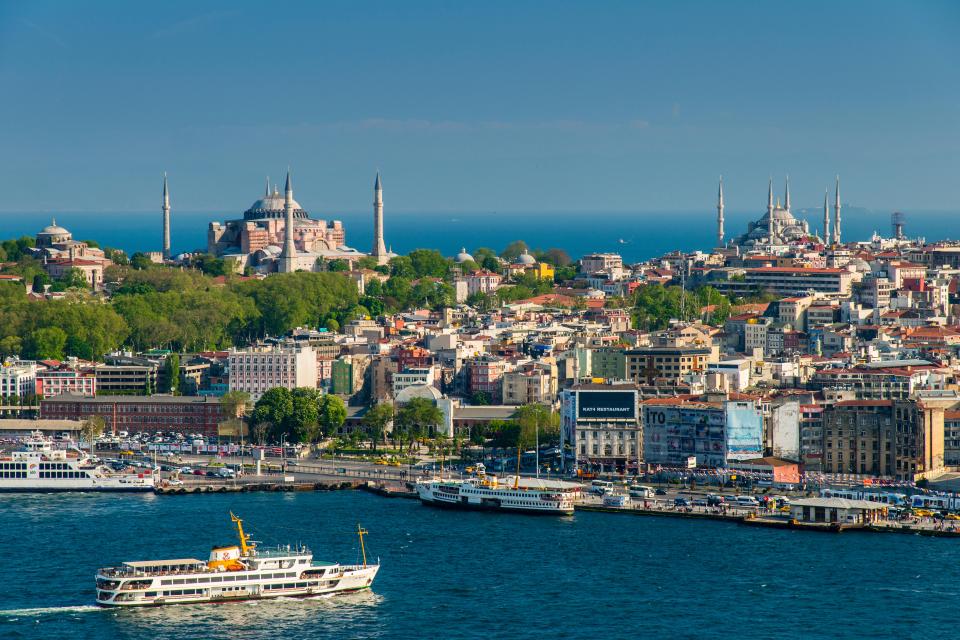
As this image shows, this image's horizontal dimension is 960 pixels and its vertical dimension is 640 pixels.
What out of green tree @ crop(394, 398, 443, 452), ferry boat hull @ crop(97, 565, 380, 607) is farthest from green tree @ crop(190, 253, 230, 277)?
ferry boat hull @ crop(97, 565, 380, 607)

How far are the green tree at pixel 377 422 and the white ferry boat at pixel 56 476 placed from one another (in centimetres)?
478

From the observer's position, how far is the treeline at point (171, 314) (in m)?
45.4

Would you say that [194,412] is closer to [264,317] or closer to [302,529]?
[302,529]

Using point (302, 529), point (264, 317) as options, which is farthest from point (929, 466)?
point (264, 317)

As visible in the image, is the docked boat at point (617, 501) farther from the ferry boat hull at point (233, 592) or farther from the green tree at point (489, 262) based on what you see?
the green tree at point (489, 262)

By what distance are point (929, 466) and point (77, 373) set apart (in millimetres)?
16823

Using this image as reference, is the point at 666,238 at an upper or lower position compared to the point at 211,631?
upper

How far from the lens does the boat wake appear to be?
21.8 m

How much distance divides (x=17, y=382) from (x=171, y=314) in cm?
931

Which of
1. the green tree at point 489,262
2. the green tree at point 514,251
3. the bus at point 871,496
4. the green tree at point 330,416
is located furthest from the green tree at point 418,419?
the green tree at point 514,251

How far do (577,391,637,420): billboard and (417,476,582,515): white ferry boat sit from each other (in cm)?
229

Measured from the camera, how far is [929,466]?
30422 millimetres

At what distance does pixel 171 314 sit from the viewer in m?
48.8

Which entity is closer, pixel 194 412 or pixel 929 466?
pixel 929 466
